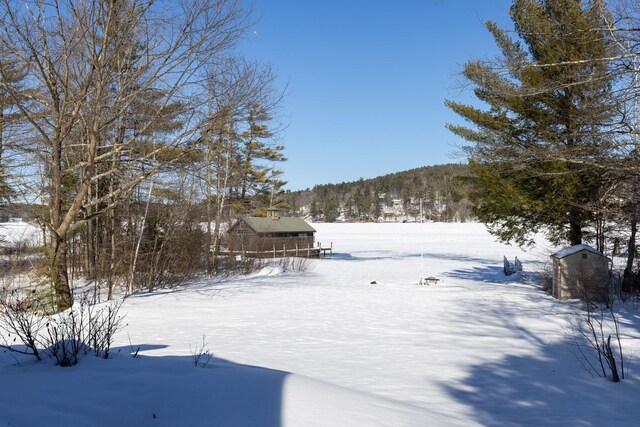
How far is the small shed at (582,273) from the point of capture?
1246 centimetres

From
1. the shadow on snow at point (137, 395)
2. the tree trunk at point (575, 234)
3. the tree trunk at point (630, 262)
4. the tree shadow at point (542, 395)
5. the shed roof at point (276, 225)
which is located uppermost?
the shed roof at point (276, 225)

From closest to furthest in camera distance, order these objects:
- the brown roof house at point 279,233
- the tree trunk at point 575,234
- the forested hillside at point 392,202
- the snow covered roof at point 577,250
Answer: the snow covered roof at point 577,250 < the tree trunk at point 575,234 < the brown roof house at point 279,233 < the forested hillside at point 392,202

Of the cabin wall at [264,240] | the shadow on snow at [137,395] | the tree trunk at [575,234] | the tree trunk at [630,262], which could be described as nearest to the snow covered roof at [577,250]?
the tree trunk at [630,262]

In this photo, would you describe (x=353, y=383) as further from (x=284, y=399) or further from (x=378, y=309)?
(x=378, y=309)

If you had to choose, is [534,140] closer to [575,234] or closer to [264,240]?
[575,234]

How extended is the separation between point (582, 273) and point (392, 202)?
158611mm

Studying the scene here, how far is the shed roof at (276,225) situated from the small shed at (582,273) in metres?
25.9

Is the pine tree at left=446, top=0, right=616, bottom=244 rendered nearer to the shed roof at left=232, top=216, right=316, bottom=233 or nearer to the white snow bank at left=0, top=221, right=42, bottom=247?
the white snow bank at left=0, top=221, right=42, bottom=247

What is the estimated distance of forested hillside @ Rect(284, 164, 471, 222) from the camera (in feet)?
440

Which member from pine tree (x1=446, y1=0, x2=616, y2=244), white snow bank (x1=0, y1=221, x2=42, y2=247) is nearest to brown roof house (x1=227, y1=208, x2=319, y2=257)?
white snow bank (x1=0, y1=221, x2=42, y2=247)

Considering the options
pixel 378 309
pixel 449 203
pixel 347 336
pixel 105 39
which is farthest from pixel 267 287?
pixel 449 203

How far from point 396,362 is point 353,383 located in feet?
5.15

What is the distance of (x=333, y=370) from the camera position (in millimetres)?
6281

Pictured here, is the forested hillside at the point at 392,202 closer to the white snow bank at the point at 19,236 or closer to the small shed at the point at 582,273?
the white snow bank at the point at 19,236
